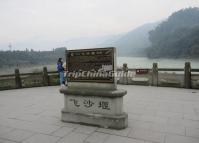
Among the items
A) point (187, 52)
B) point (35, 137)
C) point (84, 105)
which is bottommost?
point (35, 137)

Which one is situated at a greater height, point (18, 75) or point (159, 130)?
point (18, 75)

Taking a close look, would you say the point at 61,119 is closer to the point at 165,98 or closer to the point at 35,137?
the point at 35,137

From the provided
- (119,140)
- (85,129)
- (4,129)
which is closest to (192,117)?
(119,140)

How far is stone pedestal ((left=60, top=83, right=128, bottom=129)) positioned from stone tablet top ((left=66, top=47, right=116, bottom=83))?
0.19 metres

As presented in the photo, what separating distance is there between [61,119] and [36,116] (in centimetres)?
105

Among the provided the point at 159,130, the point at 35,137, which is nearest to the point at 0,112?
the point at 35,137

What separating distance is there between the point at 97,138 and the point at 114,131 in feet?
1.92

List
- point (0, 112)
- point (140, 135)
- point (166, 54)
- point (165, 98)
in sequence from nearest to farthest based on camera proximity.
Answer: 1. point (140, 135)
2. point (0, 112)
3. point (165, 98)
4. point (166, 54)

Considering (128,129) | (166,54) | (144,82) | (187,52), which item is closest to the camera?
(128,129)

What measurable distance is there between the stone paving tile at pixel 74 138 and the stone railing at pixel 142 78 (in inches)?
314

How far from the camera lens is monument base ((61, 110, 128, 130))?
5.51 metres

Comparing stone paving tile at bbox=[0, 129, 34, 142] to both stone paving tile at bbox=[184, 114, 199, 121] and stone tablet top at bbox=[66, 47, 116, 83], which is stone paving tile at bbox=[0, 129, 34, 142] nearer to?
stone tablet top at bbox=[66, 47, 116, 83]

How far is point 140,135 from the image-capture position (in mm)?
5105

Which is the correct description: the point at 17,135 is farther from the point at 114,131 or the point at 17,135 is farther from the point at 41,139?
the point at 114,131
